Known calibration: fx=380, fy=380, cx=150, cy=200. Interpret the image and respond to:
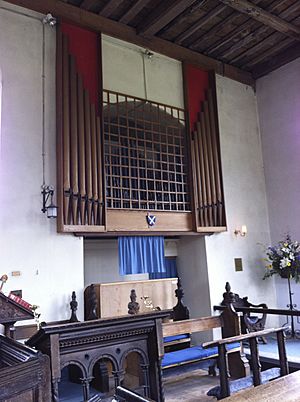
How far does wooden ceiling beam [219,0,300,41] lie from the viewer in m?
5.96

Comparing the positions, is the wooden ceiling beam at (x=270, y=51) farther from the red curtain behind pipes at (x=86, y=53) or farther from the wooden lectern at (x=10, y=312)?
the wooden lectern at (x=10, y=312)

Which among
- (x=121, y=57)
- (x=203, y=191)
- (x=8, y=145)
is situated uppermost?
(x=121, y=57)

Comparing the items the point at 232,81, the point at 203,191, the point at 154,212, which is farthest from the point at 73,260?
the point at 232,81

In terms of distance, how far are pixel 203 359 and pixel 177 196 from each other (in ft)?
9.13

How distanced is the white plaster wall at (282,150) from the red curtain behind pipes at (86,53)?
394 centimetres

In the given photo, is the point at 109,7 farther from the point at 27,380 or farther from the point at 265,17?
the point at 27,380

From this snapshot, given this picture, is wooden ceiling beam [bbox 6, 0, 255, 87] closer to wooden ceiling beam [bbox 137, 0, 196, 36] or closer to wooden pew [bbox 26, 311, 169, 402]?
wooden ceiling beam [bbox 137, 0, 196, 36]

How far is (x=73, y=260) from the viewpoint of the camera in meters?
5.33

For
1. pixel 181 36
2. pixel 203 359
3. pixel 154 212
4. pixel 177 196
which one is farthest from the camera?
pixel 181 36

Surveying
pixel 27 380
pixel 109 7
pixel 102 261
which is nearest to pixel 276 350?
pixel 102 261

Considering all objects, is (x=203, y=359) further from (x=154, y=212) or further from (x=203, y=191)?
(x=203, y=191)

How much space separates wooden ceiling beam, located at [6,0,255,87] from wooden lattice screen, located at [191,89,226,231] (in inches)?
37.8

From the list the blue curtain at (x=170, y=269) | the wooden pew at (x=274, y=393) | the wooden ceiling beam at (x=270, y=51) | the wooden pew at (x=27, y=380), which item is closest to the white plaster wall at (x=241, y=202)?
the wooden ceiling beam at (x=270, y=51)

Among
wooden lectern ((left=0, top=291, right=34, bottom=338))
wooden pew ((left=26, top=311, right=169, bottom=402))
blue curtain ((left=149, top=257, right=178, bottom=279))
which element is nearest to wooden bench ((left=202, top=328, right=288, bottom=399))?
wooden pew ((left=26, top=311, right=169, bottom=402))
